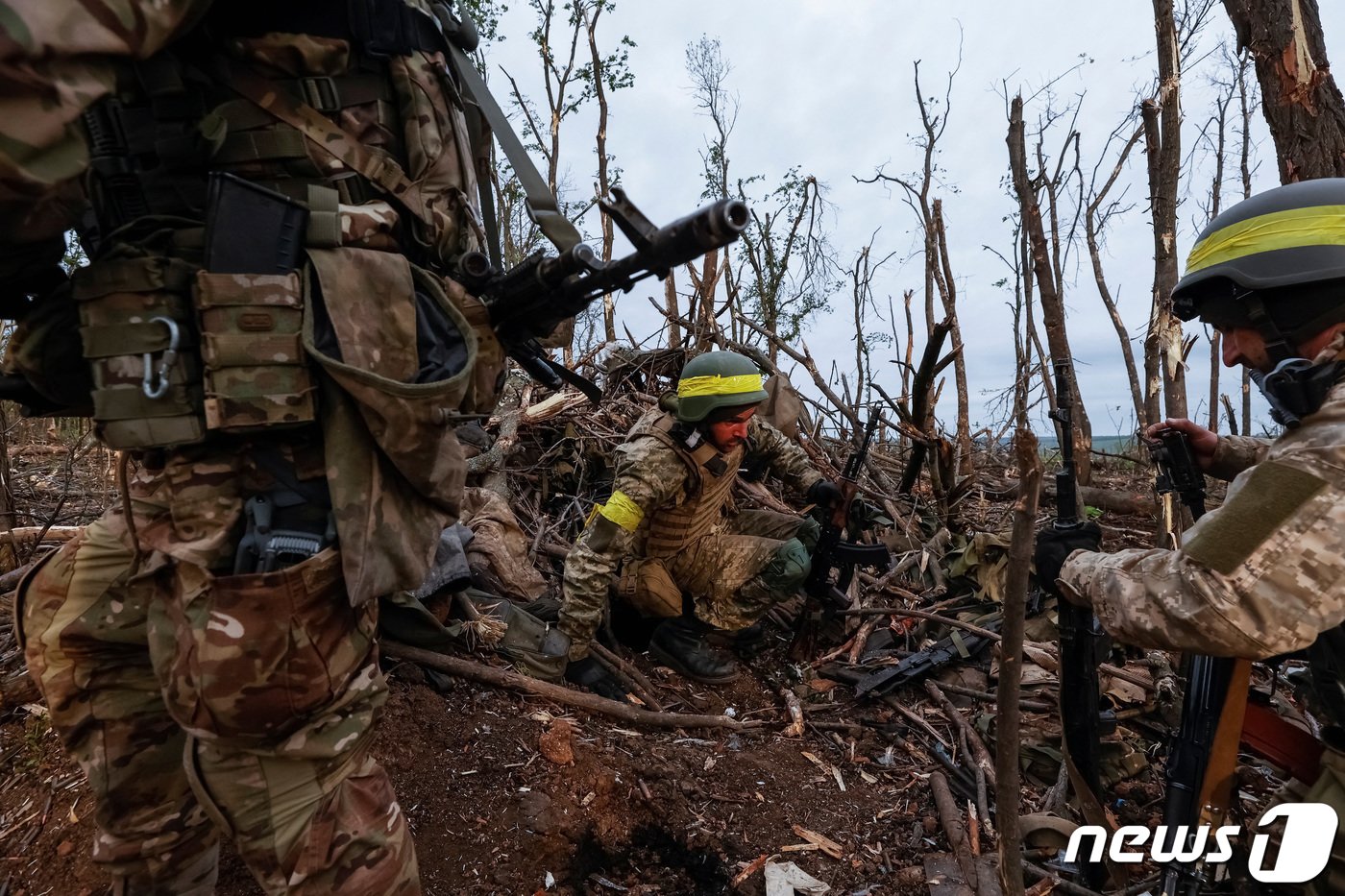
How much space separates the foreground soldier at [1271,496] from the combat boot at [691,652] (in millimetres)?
2310

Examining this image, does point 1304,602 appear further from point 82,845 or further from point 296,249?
point 82,845

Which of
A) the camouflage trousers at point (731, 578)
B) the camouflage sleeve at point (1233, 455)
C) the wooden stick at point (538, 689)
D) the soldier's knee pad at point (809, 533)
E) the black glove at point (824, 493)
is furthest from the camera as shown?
the soldier's knee pad at point (809, 533)

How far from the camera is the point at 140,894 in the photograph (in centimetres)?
184

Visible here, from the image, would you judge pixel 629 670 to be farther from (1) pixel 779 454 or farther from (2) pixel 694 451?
(1) pixel 779 454

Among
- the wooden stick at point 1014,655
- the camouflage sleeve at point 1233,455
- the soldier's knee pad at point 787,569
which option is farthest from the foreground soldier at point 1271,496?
the soldier's knee pad at point 787,569

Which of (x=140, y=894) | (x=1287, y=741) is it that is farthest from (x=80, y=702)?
(x=1287, y=741)

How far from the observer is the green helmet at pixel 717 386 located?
419cm

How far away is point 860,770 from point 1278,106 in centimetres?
424

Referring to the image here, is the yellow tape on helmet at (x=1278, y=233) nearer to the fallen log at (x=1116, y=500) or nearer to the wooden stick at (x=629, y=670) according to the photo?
the wooden stick at (x=629, y=670)

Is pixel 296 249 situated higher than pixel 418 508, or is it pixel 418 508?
pixel 296 249

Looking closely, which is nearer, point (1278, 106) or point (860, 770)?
point (860, 770)

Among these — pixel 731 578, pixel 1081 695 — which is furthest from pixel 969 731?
pixel 731 578

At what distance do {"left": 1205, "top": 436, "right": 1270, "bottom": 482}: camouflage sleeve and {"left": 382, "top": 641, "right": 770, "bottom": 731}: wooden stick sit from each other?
246cm

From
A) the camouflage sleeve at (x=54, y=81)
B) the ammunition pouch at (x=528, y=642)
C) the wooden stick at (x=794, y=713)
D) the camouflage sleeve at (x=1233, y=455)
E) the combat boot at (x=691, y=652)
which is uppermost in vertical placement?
the camouflage sleeve at (x=54, y=81)
